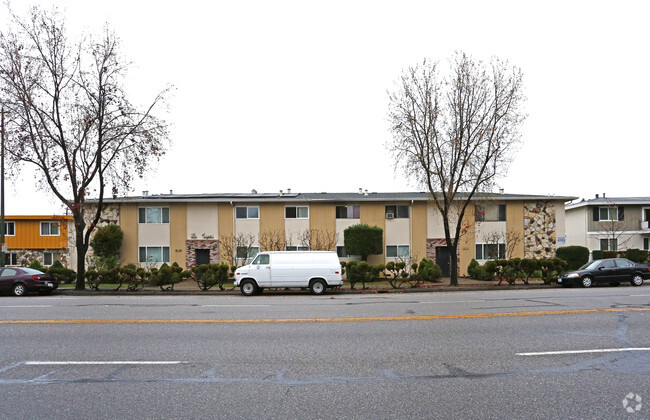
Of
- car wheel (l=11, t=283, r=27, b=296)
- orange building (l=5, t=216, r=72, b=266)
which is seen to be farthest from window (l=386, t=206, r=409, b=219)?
orange building (l=5, t=216, r=72, b=266)

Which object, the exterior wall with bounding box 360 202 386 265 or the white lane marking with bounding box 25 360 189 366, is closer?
the white lane marking with bounding box 25 360 189 366

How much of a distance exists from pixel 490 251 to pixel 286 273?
700 inches

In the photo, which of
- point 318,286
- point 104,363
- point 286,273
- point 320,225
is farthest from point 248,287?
point 104,363

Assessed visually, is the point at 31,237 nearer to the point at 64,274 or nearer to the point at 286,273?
the point at 64,274

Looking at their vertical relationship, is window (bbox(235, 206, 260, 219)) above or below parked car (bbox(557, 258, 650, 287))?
above

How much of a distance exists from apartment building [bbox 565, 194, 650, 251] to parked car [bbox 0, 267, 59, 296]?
41178 mm

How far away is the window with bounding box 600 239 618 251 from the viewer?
3981cm

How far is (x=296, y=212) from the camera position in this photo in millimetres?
32656

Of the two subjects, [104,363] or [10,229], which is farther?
[10,229]

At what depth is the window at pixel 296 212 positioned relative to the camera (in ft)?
107

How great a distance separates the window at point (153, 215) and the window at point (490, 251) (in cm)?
2122

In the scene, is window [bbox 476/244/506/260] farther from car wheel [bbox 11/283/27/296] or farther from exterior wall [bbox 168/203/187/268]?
car wheel [bbox 11/283/27/296]

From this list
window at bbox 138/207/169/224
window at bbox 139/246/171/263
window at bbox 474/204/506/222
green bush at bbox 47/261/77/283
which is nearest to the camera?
green bush at bbox 47/261/77/283

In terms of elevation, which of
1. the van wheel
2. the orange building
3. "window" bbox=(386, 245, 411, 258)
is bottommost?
the van wheel
